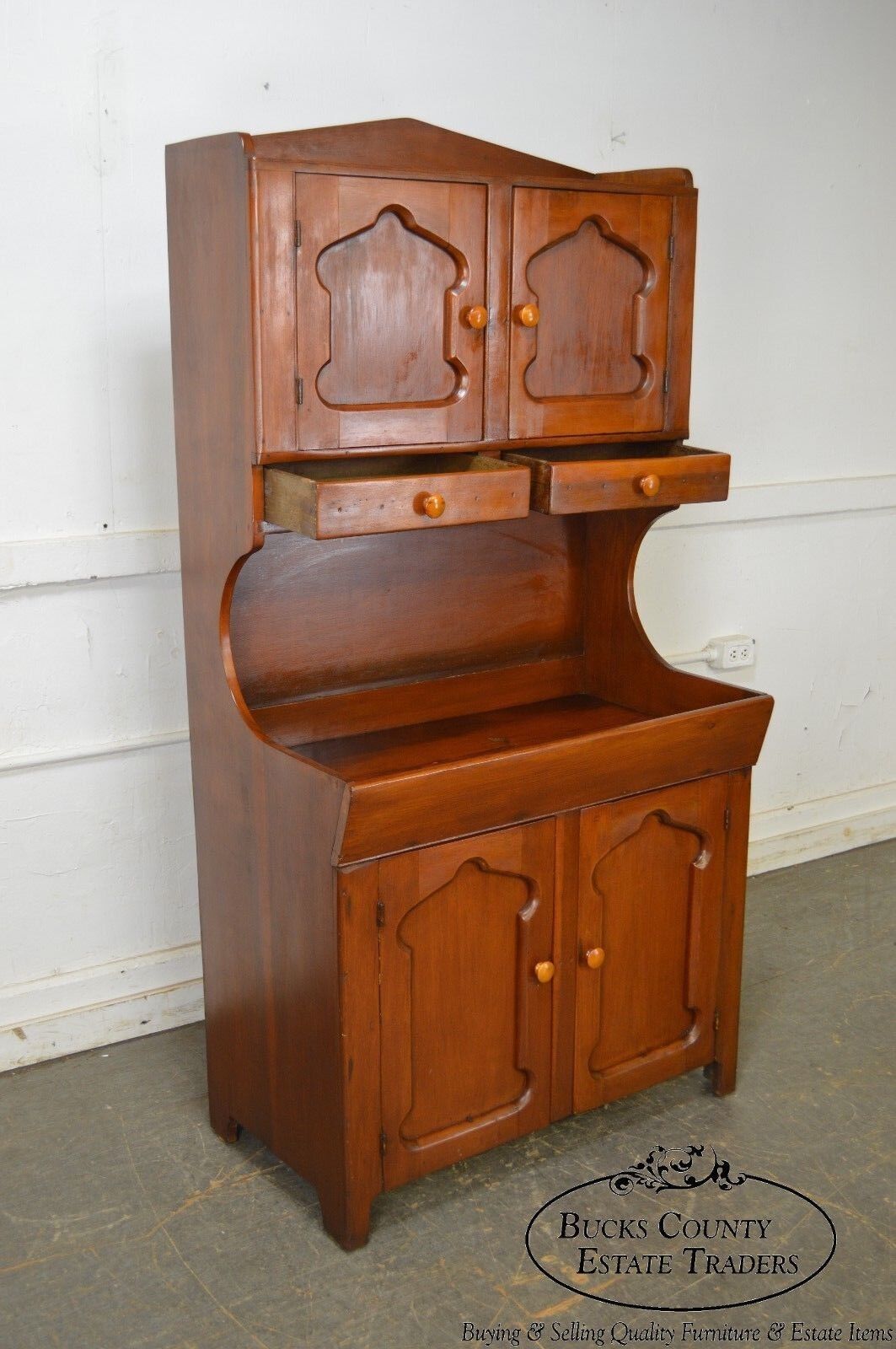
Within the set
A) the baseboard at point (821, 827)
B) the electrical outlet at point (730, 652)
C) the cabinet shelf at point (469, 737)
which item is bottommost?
the baseboard at point (821, 827)

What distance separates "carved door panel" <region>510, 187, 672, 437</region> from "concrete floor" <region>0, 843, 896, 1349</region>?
4.43ft

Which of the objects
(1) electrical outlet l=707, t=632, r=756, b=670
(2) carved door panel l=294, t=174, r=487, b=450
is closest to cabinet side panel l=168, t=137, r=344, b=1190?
(2) carved door panel l=294, t=174, r=487, b=450

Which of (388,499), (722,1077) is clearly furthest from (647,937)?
(388,499)

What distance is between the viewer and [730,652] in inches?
145

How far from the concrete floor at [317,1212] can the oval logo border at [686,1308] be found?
1 centimetres

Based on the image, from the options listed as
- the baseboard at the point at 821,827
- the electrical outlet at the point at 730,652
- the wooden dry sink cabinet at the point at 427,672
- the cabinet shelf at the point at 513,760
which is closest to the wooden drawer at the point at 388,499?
the wooden dry sink cabinet at the point at 427,672

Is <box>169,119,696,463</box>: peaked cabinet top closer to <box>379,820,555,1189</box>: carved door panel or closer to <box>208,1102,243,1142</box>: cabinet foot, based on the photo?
<box>379,820,555,1189</box>: carved door panel

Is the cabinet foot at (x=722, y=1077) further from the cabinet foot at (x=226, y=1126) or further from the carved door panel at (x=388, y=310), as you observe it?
the carved door panel at (x=388, y=310)

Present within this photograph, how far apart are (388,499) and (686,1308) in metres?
1.36

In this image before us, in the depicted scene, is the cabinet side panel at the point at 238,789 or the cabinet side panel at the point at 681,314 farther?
the cabinet side panel at the point at 681,314

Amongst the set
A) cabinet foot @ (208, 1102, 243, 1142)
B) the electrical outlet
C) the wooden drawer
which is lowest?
cabinet foot @ (208, 1102, 243, 1142)

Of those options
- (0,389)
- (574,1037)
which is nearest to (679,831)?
(574,1037)

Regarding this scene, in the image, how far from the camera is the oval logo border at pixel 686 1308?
218cm

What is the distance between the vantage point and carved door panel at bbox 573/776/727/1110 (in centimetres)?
250
